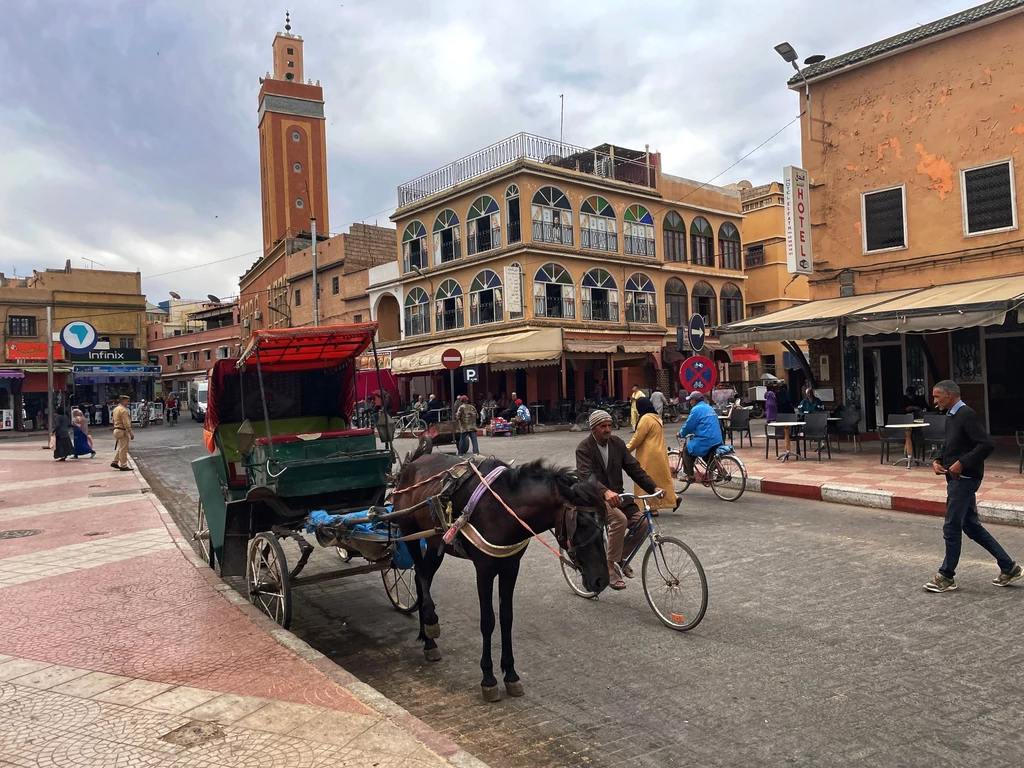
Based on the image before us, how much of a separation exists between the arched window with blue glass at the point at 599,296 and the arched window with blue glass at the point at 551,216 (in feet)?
6.91

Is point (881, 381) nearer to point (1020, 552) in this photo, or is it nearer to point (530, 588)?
point (1020, 552)

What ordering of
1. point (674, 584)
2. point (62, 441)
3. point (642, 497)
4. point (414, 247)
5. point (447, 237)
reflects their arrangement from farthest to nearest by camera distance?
point (414, 247), point (447, 237), point (62, 441), point (642, 497), point (674, 584)

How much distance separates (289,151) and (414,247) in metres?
27.3

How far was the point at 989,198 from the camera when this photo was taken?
14.5 metres

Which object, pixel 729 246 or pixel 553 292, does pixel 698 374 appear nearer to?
pixel 553 292

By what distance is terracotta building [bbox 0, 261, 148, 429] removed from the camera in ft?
130

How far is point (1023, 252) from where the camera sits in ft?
46.0

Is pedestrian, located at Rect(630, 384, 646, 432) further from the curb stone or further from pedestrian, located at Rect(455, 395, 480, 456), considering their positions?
the curb stone

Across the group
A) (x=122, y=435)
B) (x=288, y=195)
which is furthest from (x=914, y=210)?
(x=288, y=195)

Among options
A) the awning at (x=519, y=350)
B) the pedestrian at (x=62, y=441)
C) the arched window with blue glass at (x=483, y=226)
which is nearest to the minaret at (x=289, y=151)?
the arched window with blue glass at (x=483, y=226)

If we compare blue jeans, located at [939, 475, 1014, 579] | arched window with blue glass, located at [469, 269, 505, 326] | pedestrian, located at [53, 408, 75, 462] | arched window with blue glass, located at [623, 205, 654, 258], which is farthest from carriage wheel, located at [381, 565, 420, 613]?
arched window with blue glass, located at [623, 205, 654, 258]

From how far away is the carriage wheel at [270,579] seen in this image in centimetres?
533

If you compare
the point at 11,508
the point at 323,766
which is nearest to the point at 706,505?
the point at 323,766

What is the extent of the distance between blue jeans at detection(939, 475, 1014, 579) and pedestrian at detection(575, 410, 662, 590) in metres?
2.41
